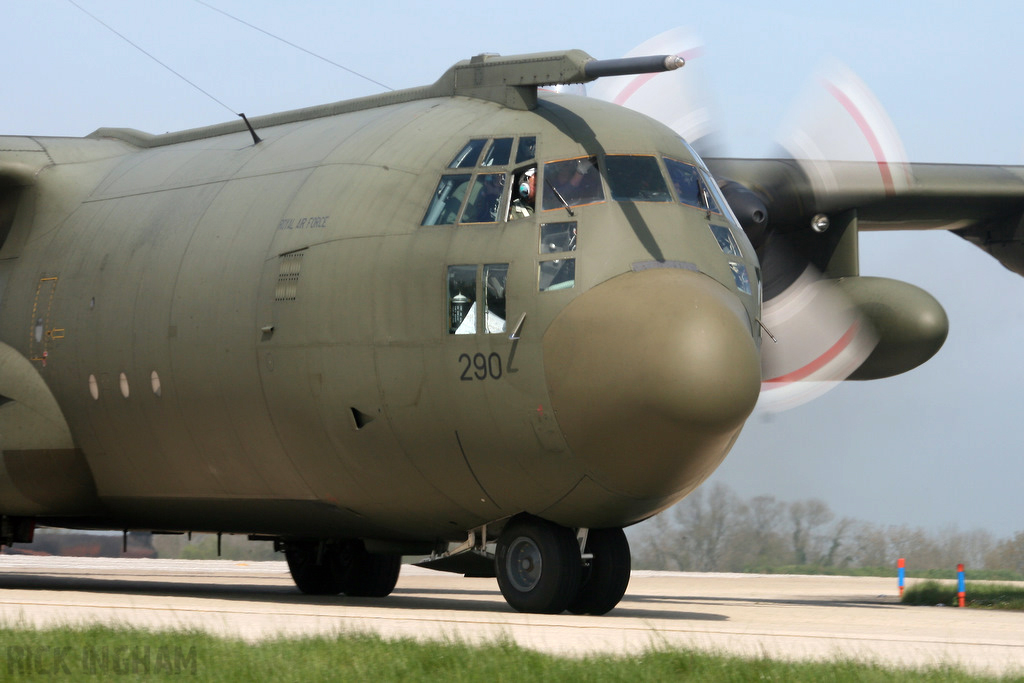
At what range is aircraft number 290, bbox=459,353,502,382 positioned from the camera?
40.6ft

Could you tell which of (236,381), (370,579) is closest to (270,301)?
(236,381)

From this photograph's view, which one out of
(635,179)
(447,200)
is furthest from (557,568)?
(635,179)

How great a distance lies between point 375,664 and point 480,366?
457 centimetres

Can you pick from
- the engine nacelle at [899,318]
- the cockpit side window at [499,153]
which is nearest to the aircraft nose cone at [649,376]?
the cockpit side window at [499,153]

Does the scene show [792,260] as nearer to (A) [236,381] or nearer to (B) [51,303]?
(A) [236,381]

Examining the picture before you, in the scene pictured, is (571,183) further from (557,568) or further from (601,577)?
(601,577)

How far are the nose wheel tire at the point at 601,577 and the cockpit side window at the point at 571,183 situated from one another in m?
3.32

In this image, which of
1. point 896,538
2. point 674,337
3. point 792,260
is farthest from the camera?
point 896,538

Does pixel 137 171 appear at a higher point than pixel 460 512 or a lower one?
higher

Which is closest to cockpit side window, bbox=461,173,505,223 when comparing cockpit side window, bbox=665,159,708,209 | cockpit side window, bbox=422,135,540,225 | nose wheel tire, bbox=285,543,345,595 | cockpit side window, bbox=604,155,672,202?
cockpit side window, bbox=422,135,540,225

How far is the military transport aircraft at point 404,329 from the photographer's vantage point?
477 inches

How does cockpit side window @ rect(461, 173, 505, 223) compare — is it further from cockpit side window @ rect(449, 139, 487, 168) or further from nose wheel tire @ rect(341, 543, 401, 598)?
nose wheel tire @ rect(341, 543, 401, 598)

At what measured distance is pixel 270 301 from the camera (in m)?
13.8

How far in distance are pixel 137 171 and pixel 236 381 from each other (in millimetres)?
4371
